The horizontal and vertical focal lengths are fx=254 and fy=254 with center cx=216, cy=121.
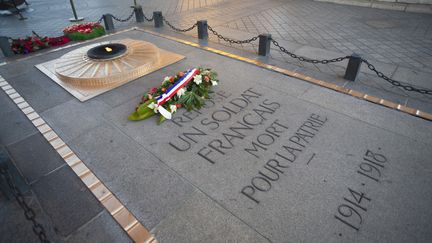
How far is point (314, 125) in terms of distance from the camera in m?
3.83

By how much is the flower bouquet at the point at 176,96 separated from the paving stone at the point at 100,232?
1713mm

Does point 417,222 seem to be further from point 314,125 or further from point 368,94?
point 368,94

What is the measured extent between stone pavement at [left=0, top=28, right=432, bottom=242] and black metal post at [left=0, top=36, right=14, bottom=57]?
8.74ft

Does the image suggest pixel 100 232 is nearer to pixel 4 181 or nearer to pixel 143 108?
pixel 4 181

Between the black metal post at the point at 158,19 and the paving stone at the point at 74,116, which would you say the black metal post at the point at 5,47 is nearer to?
the paving stone at the point at 74,116

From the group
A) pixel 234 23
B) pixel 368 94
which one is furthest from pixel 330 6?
pixel 368 94

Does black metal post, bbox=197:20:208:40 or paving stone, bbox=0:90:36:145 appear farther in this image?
black metal post, bbox=197:20:208:40

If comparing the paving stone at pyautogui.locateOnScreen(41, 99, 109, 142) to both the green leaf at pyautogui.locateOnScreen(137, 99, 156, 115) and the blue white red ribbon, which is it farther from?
the blue white red ribbon

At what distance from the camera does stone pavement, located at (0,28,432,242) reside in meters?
2.55

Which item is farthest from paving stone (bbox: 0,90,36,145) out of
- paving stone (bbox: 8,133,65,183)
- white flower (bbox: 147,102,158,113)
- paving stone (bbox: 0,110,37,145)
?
white flower (bbox: 147,102,158,113)

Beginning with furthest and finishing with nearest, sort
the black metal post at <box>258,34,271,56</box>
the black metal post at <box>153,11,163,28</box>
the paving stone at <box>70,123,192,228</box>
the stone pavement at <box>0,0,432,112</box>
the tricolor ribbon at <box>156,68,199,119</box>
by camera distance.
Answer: the black metal post at <box>153,11,163,28</box> → the black metal post at <box>258,34,271,56</box> → the stone pavement at <box>0,0,432,112</box> → the tricolor ribbon at <box>156,68,199,119</box> → the paving stone at <box>70,123,192,228</box>

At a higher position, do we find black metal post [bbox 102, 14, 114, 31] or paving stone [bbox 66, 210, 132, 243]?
black metal post [bbox 102, 14, 114, 31]

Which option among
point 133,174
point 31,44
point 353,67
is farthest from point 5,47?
→ point 353,67

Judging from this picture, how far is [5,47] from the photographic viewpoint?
636 centimetres
